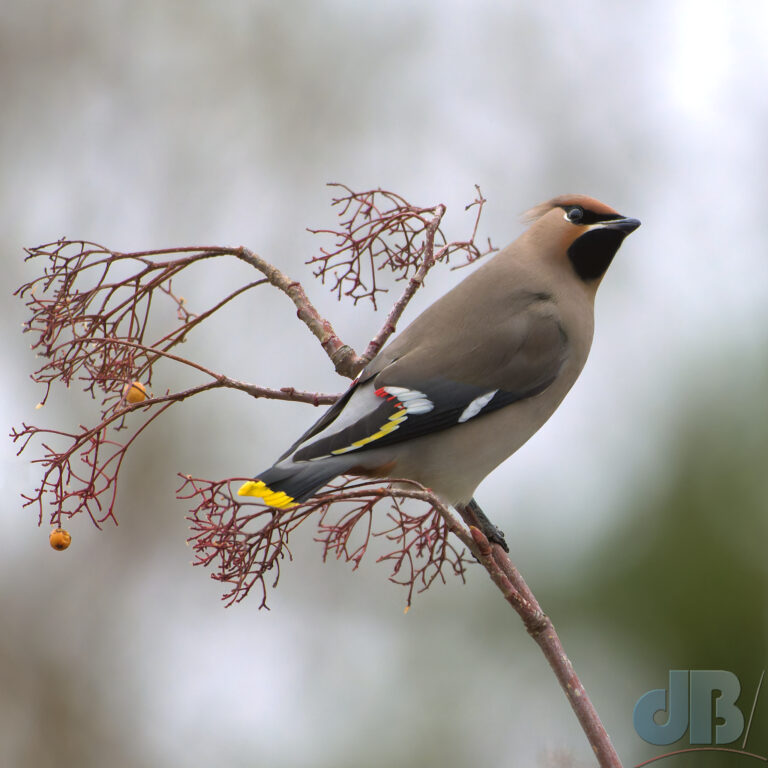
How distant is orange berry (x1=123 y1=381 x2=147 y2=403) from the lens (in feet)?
7.46

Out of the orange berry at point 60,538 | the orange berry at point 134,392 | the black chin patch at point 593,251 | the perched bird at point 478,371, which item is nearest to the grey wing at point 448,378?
the perched bird at point 478,371

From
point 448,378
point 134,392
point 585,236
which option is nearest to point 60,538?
point 134,392

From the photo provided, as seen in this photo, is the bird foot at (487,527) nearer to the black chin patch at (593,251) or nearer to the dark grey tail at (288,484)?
the dark grey tail at (288,484)

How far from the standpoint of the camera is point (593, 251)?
287 cm

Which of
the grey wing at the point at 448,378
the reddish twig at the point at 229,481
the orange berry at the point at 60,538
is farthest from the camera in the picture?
the grey wing at the point at 448,378

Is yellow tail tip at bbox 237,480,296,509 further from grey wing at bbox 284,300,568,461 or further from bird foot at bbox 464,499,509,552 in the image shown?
bird foot at bbox 464,499,509,552

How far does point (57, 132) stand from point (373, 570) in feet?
9.20

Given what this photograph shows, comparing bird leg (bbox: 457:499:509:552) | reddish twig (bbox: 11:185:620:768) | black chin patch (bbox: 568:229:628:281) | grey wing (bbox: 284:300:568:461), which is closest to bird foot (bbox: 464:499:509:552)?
bird leg (bbox: 457:499:509:552)

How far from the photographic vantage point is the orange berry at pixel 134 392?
2.27m

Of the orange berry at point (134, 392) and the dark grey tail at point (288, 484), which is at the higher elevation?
the orange berry at point (134, 392)

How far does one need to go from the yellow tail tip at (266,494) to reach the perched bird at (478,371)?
0.18 feet

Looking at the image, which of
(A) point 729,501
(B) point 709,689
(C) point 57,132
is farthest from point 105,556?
(B) point 709,689

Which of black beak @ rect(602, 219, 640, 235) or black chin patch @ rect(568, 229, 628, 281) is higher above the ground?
black beak @ rect(602, 219, 640, 235)

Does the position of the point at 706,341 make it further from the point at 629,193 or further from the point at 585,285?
the point at 585,285
